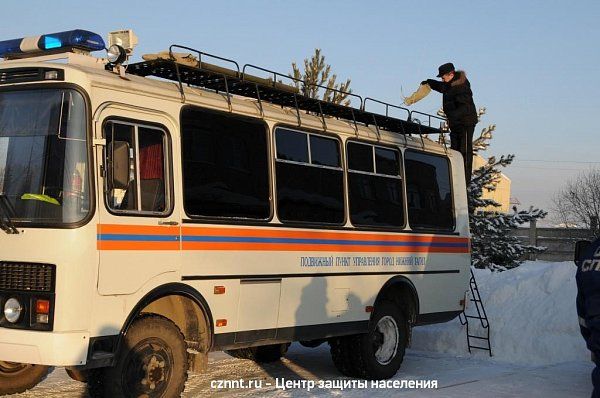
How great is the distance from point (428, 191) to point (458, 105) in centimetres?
211

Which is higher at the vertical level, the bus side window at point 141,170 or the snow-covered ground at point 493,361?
the bus side window at point 141,170

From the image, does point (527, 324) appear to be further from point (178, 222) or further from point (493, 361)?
point (178, 222)

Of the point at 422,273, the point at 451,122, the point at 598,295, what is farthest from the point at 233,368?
the point at 598,295

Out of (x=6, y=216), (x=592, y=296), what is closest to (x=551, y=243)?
(x=592, y=296)

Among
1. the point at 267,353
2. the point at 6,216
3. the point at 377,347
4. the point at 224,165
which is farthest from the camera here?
the point at 267,353

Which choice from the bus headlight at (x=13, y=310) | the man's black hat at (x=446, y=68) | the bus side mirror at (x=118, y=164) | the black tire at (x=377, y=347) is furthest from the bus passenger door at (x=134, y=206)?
the man's black hat at (x=446, y=68)

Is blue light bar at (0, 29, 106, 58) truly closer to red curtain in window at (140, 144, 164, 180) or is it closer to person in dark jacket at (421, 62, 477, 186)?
red curtain in window at (140, 144, 164, 180)

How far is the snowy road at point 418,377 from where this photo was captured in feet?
27.4

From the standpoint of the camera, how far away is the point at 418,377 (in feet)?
31.5

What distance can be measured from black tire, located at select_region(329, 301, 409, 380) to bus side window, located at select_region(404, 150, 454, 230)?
1.32 m

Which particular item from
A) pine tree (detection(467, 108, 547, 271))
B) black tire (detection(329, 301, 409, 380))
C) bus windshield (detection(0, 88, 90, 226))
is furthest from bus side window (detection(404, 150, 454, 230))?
pine tree (detection(467, 108, 547, 271))

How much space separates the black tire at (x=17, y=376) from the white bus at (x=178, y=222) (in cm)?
1

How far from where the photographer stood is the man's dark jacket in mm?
11867

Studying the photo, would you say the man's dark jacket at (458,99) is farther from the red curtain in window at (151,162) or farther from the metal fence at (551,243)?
the metal fence at (551,243)
